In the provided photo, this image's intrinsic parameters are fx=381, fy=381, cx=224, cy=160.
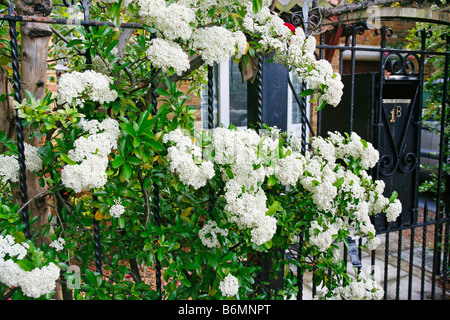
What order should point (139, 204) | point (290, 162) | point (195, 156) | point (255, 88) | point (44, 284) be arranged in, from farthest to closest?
point (255, 88), point (139, 204), point (290, 162), point (195, 156), point (44, 284)

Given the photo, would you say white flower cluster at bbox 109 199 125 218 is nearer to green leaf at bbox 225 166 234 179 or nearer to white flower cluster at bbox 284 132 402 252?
green leaf at bbox 225 166 234 179

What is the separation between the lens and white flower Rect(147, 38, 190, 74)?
4.63ft

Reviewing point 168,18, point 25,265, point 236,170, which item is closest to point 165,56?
point 168,18

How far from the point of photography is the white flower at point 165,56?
1.41 m

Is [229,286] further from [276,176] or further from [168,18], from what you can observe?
[168,18]

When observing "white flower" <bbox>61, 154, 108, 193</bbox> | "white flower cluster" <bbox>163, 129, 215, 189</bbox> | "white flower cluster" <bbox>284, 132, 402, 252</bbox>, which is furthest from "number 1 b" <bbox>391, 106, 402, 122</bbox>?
"white flower" <bbox>61, 154, 108, 193</bbox>

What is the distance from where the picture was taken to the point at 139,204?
1838 millimetres

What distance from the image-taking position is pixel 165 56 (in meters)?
1.41

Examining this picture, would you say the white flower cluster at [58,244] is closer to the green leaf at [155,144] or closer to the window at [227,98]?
the green leaf at [155,144]

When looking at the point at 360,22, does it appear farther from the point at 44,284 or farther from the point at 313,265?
the point at 44,284

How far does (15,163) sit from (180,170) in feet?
2.23

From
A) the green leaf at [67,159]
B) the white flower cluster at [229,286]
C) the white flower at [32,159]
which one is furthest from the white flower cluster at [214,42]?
the white flower cluster at [229,286]
